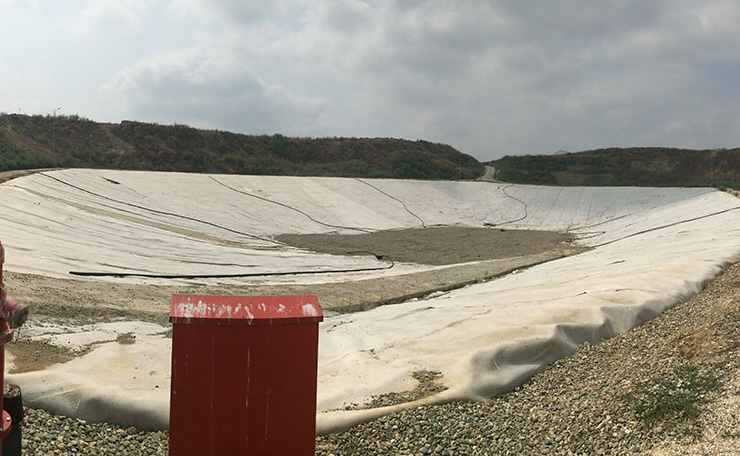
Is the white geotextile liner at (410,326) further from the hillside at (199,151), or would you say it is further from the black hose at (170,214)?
the hillside at (199,151)

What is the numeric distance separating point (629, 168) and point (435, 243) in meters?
35.3

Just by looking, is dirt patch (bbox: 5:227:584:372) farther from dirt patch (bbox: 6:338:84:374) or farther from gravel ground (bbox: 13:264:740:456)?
gravel ground (bbox: 13:264:740:456)

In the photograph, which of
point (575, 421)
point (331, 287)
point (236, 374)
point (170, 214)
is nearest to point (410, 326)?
point (575, 421)

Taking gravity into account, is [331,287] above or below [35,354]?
below

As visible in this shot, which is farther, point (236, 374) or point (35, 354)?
point (35, 354)

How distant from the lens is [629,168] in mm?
50531

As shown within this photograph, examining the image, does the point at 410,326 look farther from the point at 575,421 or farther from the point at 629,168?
the point at 629,168

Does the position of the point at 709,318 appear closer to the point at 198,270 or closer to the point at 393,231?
the point at 198,270

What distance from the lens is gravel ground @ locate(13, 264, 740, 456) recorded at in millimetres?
3979

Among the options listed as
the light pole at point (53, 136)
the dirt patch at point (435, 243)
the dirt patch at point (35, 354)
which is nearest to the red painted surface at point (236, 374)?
the dirt patch at point (35, 354)

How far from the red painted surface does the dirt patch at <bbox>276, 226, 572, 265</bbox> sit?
48.1 feet

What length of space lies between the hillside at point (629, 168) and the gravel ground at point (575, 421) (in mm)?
42910

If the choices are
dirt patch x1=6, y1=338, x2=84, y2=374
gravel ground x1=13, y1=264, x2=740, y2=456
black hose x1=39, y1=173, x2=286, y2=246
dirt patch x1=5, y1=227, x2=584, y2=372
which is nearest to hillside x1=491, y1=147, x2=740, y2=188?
dirt patch x1=5, y1=227, x2=584, y2=372

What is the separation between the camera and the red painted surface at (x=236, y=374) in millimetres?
3230
